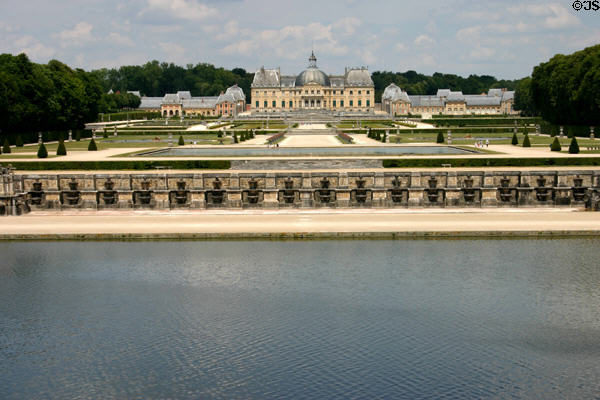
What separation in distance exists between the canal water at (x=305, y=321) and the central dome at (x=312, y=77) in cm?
14645

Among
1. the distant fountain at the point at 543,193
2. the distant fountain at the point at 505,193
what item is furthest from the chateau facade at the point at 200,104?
the distant fountain at the point at 543,193

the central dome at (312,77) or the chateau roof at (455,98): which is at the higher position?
the central dome at (312,77)

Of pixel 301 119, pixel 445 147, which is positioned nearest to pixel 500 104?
pixel 301 119

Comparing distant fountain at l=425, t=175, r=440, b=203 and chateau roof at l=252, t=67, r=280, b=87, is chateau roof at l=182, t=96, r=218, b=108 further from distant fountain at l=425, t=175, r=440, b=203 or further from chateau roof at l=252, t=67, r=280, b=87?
distant fountain at l=425, t=175, r=440, b=203

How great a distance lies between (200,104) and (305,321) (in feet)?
559

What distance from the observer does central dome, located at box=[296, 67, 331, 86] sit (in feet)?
561

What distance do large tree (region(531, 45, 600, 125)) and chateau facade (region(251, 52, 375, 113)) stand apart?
86.4 m

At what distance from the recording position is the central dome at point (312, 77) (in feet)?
561

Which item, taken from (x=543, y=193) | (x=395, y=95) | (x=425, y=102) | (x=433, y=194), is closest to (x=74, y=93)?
(x=433, y=194)

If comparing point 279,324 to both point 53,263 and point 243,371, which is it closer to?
point 243,371

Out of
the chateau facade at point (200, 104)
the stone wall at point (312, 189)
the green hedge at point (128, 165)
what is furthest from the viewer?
the chateau facade at point (200, 104)

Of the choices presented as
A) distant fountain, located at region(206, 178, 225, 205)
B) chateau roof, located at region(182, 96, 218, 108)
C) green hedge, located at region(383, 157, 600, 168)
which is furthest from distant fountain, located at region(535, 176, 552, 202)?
chateau roof, located at region(182, 96, 218, 108)

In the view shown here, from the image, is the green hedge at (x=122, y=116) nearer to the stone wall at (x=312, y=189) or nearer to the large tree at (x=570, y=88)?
the large tree at (x=570, y=88)

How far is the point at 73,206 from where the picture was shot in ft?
119
